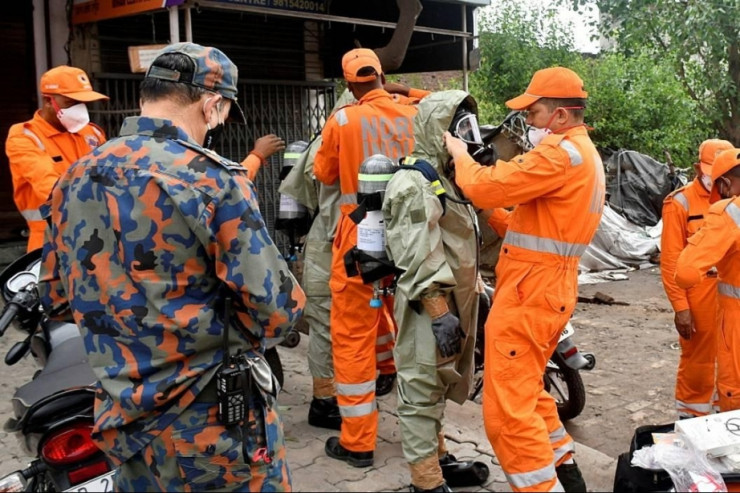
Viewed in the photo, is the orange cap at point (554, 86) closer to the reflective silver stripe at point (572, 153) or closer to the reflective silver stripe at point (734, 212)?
the reflective silver stripe at point (572, 153)

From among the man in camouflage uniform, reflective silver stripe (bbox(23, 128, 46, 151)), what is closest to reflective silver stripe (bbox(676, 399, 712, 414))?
the man in camouflage uniform

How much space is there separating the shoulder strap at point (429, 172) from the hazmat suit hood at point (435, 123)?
0.23 feet

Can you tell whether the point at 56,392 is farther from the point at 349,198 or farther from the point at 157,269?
the point at 349,198

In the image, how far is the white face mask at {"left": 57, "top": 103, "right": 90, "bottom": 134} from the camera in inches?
181

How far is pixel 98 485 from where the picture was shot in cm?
266

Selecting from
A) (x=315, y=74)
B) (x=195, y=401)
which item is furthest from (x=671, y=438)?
(x=315, y=74)

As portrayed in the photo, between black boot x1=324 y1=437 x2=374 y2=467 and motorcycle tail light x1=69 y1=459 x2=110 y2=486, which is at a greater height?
motorcycle tail light x1=69 y1=459 x2=110 y2=486

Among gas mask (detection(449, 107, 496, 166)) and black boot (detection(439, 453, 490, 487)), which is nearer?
gas mask (detection(449, 107, 496, 166))

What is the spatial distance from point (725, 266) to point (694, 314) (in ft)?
2.40

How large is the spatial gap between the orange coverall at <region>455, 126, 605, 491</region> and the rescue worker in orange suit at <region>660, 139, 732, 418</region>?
5.43ft

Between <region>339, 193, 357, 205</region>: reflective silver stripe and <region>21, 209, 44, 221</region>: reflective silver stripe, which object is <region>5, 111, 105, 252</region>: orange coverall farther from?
<region>339, 193, 357, 205</region>: reflective silver stripe

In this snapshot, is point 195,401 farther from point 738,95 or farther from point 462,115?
point 738,95

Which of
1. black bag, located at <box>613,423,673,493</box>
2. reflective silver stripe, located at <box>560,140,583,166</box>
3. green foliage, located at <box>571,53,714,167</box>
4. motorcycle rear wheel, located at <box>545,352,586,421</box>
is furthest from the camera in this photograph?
green foliage, located at <box>571,53,714,167</box>

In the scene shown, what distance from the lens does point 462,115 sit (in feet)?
11.8
